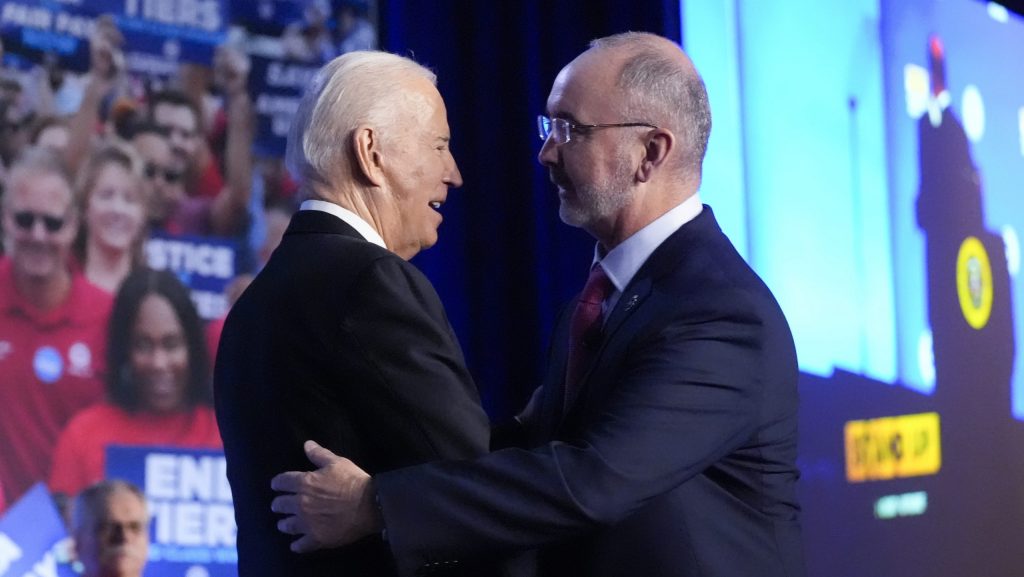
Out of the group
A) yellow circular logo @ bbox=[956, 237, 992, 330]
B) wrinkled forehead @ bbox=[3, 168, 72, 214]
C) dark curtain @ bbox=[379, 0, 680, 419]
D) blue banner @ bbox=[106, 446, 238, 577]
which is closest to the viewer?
wrinkled forehead @ bbox=[3, 168, 72, 214]

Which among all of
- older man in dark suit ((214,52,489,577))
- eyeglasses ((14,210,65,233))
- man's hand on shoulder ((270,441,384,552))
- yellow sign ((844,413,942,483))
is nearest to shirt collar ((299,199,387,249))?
older man in dark suit ((214,52,489,577))

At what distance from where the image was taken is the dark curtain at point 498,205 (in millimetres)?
4477

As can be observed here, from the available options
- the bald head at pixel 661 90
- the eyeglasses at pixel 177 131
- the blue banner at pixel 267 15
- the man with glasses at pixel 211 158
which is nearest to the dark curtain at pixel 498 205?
the blue banner at pixel 267 15

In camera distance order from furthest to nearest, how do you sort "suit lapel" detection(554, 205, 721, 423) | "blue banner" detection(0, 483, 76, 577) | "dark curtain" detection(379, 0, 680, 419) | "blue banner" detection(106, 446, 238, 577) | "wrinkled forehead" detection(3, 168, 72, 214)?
"dark curtain" detection(379, 0, 680, 419) < "blue banner" detection(106, 446, 238, 577) < "wrinkled forehead" detection(3, 168, 72, 214) < "blue banner" detection(0, 483, 76, 577) < "suit lapel" detection(554, 205, 721, 423)

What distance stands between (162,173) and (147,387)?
23.5 inches

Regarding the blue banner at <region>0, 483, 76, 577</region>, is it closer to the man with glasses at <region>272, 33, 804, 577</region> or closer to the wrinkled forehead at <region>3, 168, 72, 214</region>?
the wrinkled forehead at <region>3, 168, 72, 214</region>

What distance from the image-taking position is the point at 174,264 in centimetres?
373

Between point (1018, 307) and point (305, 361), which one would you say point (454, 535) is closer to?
point (305, 361)

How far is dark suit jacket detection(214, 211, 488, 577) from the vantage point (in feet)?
6.29

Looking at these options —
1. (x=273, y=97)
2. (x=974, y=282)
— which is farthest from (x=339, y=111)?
(x=974, y=282)

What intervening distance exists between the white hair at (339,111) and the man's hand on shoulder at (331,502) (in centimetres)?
45

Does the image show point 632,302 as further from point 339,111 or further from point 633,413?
point 339,111

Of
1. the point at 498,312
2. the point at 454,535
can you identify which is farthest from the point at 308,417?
the point at 498,312

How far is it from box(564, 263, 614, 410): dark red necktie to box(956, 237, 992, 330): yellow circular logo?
2.75 meters
